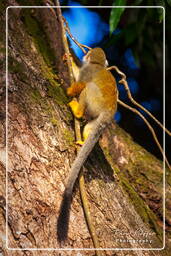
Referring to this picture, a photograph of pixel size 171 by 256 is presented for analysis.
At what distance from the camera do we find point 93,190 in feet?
7.41

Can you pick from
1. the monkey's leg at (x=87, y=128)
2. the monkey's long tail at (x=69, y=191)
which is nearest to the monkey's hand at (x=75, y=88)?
the monkey's leg at (x=87, y=128)

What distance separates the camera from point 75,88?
2.59m

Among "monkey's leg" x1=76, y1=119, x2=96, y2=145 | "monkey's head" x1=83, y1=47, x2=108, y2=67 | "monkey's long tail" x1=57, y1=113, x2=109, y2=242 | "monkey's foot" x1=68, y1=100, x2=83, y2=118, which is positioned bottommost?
"monkey's long tail" x1=57, y1=113, x2=109, y2=242

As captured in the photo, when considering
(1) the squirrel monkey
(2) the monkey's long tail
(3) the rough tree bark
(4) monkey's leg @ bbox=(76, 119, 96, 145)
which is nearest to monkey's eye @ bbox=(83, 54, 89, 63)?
Answer: (1) the squirrel monkey

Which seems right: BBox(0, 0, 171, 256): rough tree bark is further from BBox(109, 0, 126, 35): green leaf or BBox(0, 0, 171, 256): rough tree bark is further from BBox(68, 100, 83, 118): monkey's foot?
BBox(109, 0, 126, 35): green leaf

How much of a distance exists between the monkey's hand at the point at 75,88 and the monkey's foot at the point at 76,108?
76mm

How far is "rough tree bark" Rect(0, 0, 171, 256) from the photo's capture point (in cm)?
202

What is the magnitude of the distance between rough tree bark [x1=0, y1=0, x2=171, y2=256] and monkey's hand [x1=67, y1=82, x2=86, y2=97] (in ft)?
0.17

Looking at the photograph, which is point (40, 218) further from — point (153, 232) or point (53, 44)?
point (53, 44)

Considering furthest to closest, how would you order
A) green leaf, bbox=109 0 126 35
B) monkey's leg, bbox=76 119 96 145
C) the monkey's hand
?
green leaf, bbox=109 0 126 35 → the monkey's hand → monkey's leg, bbox=76 119 96 145

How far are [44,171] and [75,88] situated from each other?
2.43 feet

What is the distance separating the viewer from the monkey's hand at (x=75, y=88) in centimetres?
257

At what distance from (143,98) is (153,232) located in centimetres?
303

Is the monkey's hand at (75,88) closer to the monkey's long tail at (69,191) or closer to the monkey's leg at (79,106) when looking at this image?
the monkey's leg at (79,106)
